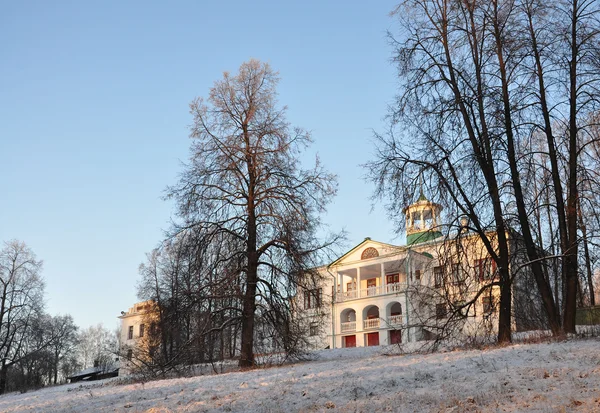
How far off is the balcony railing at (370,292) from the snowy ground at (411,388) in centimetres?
2987

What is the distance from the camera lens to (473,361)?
12.2 meters

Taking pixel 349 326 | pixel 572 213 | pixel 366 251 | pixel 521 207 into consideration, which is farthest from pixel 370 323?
pixel 572 213

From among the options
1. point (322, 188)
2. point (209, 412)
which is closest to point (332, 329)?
point (322, 188)

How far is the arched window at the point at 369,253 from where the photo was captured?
47034 millimetres

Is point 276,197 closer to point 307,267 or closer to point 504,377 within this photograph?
point 307,267

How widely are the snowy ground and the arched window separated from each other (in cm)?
3216

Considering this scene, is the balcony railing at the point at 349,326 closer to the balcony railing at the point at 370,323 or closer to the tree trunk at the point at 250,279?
the balcony railing at the point at 370,323

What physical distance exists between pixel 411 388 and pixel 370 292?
36.1m

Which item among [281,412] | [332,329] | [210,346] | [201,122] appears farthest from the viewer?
[332,329]

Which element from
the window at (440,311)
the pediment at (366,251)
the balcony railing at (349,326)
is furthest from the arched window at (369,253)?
the window at (440,311)

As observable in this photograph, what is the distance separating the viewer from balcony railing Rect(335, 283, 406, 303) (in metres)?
44.5

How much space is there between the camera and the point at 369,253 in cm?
4744

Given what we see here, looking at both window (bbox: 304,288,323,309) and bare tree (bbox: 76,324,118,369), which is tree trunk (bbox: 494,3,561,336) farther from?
bare tree (bbox: 76,324,118,369)

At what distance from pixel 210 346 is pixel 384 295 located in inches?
1078
